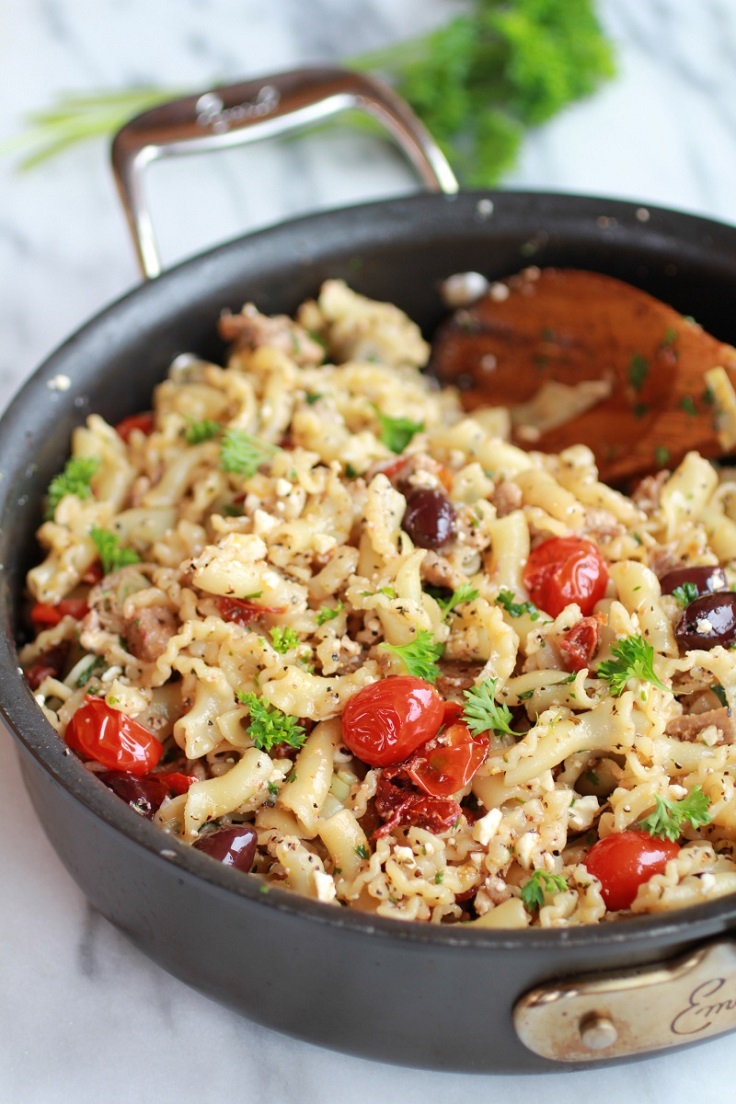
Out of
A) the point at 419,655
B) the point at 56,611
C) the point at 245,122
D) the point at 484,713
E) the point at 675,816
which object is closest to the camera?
the point at 675,816

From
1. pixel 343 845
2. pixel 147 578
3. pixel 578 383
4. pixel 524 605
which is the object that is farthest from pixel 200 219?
pixel 343 845

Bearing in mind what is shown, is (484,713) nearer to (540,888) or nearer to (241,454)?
(540,888)

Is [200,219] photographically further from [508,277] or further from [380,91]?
[508,277]

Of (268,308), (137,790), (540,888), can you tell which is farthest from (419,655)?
(268,308)

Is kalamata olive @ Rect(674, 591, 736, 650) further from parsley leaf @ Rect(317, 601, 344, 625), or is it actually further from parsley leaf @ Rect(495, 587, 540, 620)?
parsley leaf @ Rect(317, 601, 344, 625)

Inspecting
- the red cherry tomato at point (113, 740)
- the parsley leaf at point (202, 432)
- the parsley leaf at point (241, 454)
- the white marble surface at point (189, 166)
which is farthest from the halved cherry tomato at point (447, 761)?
the parsley leaf at point (202, 432)

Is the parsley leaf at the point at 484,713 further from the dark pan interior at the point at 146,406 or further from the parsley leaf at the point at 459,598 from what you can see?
the dark pan interior at the point at 146,406
